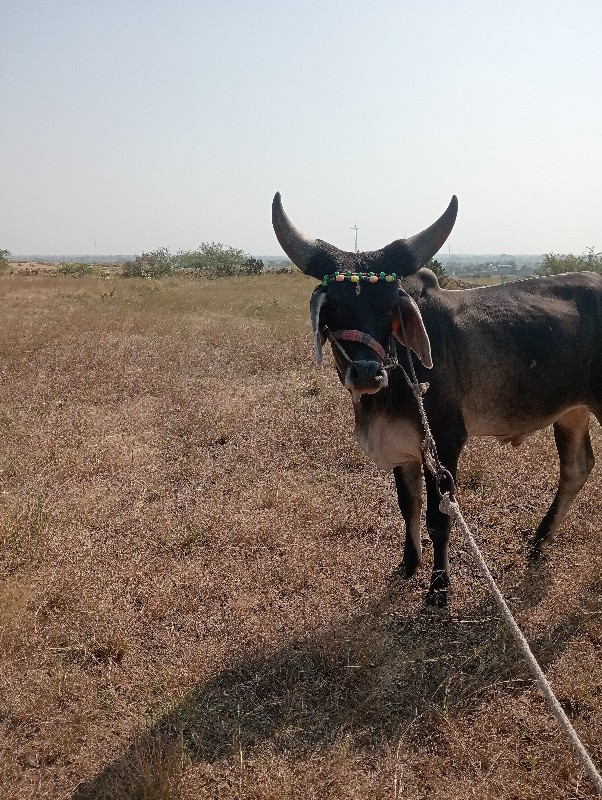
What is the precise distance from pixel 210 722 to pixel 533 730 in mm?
1498

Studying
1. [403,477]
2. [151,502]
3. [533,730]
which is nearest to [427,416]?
[403,477]

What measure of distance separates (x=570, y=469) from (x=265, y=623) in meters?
2.46

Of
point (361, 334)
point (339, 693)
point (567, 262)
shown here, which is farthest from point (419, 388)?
point (567, 262)

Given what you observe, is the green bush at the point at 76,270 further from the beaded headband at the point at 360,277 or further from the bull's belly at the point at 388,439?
the beaded headband at the point at 360,277

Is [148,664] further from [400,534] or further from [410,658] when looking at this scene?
[400,534]

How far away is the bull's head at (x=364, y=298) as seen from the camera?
120 inches

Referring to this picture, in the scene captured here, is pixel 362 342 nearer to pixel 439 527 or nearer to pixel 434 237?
pixel 434 237

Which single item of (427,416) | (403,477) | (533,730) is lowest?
(533,730)

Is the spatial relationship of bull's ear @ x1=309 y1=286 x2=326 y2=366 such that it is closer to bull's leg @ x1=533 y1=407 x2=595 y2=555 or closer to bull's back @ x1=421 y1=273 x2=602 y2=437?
bull's back @ x1=421 y1=273 x2=602 y2=437

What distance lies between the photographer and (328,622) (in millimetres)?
3709

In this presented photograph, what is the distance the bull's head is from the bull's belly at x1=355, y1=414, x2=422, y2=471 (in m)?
0.47

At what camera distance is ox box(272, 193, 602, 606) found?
3188mm

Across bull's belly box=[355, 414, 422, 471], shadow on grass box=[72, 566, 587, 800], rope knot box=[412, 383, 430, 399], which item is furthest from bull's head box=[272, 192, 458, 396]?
shadow on grass box=[72, 566, 587, 800]

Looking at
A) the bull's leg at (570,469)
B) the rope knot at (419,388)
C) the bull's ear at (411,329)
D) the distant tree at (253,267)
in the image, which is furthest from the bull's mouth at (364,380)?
the distant tree at (253,267)
